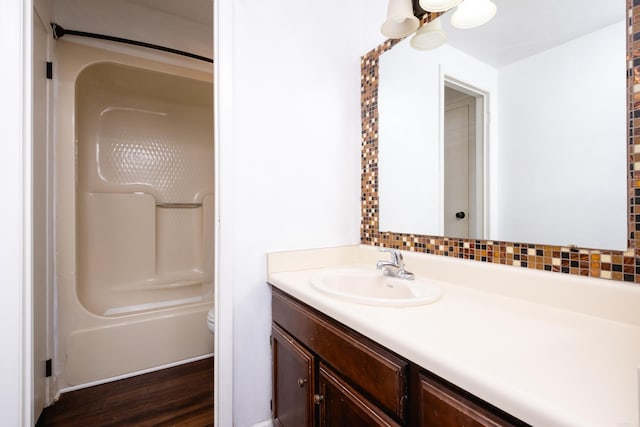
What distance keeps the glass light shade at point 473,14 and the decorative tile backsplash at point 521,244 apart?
121mm

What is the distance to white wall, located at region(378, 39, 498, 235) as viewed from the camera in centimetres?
118

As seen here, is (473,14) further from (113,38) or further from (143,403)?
(143,403)

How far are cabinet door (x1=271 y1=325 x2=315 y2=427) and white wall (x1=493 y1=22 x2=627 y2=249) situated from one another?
0.83 m

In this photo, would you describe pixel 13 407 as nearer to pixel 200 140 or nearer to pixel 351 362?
pixel 351 362

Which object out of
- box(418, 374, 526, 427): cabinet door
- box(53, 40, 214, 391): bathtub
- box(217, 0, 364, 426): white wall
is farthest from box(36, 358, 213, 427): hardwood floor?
box(418, 374, 526, 427): cabinet door

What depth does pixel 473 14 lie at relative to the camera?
1.03 meters

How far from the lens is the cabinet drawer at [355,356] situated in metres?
0.63

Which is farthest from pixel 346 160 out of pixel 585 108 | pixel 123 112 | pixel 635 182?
pixel 123 112

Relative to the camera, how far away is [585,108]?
0.78m

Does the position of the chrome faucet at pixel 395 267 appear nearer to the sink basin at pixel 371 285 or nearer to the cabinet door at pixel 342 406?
the sink basin at pixel 371 285

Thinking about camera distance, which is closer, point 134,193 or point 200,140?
point 134,193

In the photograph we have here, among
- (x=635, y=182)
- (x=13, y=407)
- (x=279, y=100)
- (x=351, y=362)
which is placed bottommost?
(x=13, y=407)

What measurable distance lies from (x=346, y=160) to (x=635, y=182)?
3.46 ft

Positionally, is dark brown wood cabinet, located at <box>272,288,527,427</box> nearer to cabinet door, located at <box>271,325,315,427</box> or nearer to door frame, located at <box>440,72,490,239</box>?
cabinet door, located at <box>271,325,315,427</box>
